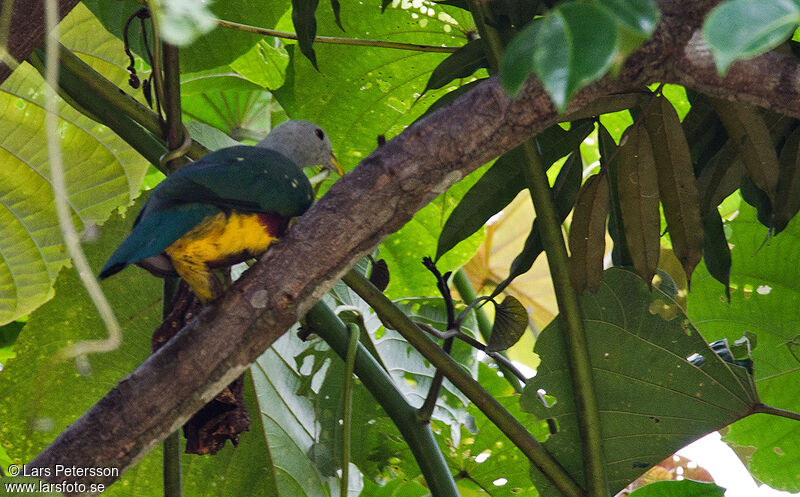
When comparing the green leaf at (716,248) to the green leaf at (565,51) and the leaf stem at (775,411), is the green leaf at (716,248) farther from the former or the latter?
the green leaf at (565,51)

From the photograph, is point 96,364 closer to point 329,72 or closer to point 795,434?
point 329,72

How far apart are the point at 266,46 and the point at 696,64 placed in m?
1.34

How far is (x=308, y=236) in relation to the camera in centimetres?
86

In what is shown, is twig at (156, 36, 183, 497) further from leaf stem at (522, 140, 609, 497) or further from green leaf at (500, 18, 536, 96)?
green leaf at (500, 18, 536, 96)

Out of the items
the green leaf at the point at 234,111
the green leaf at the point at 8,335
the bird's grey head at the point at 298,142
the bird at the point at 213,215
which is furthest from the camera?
the green leaf at the point at 234,111

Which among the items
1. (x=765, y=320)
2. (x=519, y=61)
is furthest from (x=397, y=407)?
(x=765, y=320)

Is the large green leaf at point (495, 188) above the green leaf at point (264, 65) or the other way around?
the other way around

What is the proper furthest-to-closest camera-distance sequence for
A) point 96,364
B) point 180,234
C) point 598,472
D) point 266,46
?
point 266,46 → point 96,364 → point 598,472 → point 180,234

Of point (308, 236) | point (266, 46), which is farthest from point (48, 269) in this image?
point (308, 236)

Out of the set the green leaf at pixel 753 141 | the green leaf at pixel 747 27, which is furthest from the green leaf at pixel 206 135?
the green leaf at pixel 747 27

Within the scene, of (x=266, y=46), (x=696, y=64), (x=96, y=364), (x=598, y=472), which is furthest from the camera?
(x=266, y=46)

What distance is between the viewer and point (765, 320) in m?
1.79

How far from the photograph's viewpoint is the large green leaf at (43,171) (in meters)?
1.82

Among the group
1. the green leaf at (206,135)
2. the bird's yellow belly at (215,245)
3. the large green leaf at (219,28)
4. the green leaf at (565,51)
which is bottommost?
the green leaf at (565,51)
